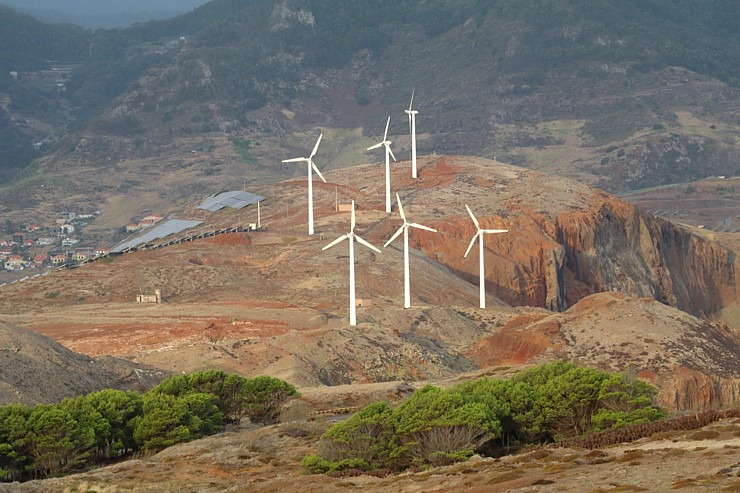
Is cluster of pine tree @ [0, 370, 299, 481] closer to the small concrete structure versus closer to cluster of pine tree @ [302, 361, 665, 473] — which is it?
cluster of pine tree @ [302, 361, 665, 473]

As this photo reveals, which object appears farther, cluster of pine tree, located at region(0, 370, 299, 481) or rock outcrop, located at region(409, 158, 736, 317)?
rock outcrop, located at region(409, 158, 736, 317)

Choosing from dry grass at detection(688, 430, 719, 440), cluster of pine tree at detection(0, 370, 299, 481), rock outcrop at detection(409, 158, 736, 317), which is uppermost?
dry grass at detection(688, 430, 719, 440)

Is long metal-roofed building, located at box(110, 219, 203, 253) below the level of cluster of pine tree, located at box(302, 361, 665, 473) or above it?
below

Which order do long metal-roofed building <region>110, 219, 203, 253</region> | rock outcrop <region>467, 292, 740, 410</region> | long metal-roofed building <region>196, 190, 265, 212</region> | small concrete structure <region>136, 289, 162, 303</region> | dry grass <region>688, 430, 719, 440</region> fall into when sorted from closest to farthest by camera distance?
dry grass <region>688, 430, 719, 440</region> < rock outcrop <region>467, 292, 740, 410</region> < small concrete structure <region>136, 289, 162, 303</region> < long metal-roofed building <region>110, 219, 203, 253</region> < long metal-roofed building <region>196, 190, 265, 212</region>

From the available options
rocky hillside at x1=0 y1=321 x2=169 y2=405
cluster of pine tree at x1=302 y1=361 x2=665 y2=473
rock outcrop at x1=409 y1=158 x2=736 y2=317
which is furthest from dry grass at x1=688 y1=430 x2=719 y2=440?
rock outcrop at x1=409 y1=158 x2=736 y2=317

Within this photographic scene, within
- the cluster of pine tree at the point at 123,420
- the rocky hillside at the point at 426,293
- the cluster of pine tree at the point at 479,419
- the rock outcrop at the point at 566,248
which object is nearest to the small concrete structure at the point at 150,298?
the rocky hillside at the point at 426,293

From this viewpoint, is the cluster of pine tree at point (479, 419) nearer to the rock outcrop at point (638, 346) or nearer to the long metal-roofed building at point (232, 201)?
the rock outcrop at point (638, 346)
